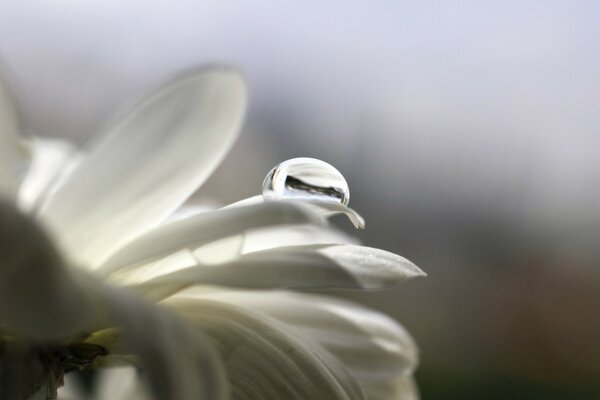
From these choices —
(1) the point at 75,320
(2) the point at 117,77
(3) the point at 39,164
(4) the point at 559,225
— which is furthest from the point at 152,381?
(4) the point at 559,225

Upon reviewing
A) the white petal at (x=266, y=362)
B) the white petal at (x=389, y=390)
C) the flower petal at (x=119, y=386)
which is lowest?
the flower petal at (x=119, y=386)

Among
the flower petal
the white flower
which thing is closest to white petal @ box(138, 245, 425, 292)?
the white flower

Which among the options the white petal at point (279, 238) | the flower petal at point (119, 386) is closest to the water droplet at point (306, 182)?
the white petal at point (279, 238)

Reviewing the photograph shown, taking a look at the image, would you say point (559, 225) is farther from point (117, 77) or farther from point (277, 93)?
point (117, 77)

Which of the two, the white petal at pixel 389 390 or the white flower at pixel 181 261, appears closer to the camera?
the white flower at pixel 181 261

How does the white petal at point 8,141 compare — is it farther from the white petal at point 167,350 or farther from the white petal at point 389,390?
the white petal at point 389,390

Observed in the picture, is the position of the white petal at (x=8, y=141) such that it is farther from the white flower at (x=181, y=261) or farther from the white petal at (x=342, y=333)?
the white petal at (x=342, y=333)

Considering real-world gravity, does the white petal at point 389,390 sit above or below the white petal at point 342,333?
below
